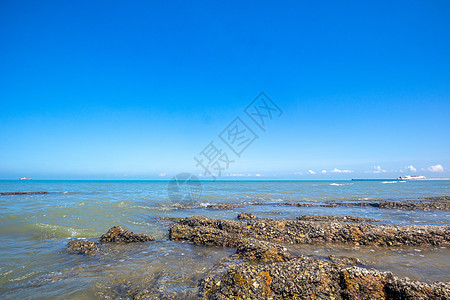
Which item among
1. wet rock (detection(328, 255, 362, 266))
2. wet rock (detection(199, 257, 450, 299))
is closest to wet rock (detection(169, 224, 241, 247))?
wet rock (detection(328, 255, 362, 266))

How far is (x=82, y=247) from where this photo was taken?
25.9 ft

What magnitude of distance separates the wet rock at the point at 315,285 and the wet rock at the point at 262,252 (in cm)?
167

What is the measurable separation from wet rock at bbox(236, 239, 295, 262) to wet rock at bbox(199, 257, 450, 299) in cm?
167

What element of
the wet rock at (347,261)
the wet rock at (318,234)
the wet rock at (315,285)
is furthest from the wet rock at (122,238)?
the wet rock at (347,261)

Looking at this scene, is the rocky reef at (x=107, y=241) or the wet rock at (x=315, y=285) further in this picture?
the rocky reef at (x=107, y=241)

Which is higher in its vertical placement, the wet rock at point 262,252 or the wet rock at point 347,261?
the wet rock at point 262,252

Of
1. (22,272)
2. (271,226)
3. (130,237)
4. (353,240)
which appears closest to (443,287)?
(353,240)

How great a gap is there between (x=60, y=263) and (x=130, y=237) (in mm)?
2473

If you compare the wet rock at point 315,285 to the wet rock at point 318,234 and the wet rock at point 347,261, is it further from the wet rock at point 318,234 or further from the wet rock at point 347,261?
the wet rock at point 318,234

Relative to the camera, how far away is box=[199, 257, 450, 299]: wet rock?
425cm

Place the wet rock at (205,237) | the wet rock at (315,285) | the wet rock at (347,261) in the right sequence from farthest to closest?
1. the wet rock at (205,237)
2. the wet rock at (347,261)
3. the wet rock at (315,285)

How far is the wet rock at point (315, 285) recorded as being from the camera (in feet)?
14.0

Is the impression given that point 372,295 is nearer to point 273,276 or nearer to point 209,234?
point 273,276

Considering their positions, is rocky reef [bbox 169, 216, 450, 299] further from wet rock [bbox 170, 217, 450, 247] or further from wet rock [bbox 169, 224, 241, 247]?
wet rock [bbox 170, 217, 450, 247]
